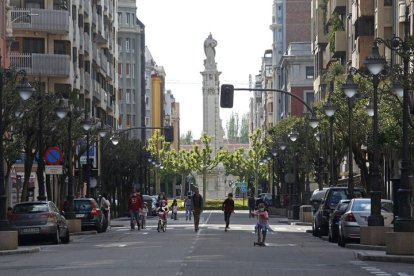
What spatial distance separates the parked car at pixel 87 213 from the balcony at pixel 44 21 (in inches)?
858

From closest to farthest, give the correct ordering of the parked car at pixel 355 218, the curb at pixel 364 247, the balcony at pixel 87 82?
the curb at pixel 364 247
the parked car at pixel 355 218
the balcony at pixel 87 82

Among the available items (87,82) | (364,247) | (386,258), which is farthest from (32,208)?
(87,82)

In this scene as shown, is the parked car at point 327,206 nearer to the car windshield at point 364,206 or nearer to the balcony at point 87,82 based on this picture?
the car windshield at point 364,206

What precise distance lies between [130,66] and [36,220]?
123 meters

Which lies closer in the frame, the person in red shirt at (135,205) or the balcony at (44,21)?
the person in red shirt at (135,205)

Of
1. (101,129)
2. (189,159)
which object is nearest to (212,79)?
(189,159)

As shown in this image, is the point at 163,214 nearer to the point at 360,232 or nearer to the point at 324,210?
the point at 324,210

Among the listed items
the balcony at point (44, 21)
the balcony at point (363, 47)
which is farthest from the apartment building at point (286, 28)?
the balcony at point (44, 21)

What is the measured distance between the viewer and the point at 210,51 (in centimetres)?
16050

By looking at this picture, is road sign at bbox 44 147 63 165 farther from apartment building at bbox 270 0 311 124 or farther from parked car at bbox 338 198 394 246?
apartment building at bbox 270 0 311 124

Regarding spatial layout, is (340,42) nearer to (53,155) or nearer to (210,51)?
(53,155)

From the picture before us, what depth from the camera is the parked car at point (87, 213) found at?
54.5 m

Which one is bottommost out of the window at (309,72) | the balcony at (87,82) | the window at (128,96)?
the balcony at (87,82)

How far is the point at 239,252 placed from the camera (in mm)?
32625
